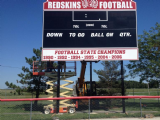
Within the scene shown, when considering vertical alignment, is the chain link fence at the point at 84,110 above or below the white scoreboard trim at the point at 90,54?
below

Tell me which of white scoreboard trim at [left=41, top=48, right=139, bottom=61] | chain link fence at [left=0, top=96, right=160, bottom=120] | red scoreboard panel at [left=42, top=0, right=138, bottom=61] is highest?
red scoreboard panel at [left=42, top=0, right=138, bottom=61]

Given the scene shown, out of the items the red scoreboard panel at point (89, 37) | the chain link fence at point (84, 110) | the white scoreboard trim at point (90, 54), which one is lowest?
the chain link fence at point (84, 110)

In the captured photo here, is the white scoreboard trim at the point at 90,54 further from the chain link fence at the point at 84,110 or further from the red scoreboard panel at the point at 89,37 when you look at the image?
the chain link fence at the point at 84,110

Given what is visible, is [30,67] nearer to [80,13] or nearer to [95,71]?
[95,71]

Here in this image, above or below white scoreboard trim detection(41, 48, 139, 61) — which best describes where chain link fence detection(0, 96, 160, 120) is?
below

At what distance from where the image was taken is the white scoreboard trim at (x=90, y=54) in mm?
10430

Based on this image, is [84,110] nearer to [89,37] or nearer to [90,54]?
[90,54]

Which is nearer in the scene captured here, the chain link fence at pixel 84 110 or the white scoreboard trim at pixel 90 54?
the chain link fence at pixel 84 110

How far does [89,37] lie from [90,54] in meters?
0.97

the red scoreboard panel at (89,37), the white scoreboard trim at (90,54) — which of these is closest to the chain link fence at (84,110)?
the white scoreboard trim at (90,54)

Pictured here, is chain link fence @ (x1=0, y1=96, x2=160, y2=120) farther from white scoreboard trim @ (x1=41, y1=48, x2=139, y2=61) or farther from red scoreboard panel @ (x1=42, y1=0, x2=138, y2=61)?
red scoreboard panel @ (x1=42, y1=0, x2=138, y2=61)

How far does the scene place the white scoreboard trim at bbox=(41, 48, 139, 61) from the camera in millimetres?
10430

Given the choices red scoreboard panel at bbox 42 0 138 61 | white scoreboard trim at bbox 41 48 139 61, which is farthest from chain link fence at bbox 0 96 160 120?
red scoreboard panel at bbox 42 0 138 61

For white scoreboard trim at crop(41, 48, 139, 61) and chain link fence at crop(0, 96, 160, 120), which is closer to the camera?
chain link fence at crop(0, 96, 160, 120)
